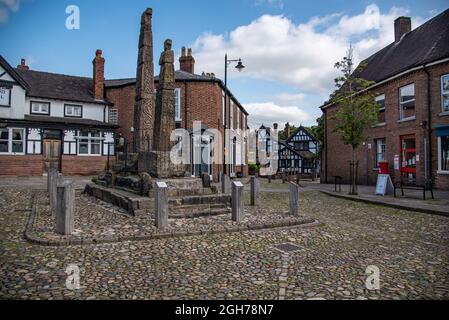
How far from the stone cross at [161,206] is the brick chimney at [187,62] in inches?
878

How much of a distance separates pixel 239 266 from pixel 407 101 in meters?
17.5

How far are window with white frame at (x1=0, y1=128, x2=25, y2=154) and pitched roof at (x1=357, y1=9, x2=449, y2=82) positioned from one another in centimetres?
2489

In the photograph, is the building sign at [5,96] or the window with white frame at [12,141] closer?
the window with white frame at [12,141]

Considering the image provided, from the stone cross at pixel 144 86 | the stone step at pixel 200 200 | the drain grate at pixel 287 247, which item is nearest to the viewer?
the drain grate at pixel 287 247

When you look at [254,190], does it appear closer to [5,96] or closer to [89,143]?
[89,143]

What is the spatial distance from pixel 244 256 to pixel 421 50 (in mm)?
18921


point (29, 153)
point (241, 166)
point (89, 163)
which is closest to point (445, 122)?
point (241, 166)

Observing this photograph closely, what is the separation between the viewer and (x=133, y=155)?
11211mm

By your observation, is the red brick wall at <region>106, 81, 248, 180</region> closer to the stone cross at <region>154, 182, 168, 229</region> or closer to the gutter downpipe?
the gutter downpipe

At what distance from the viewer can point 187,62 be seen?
27.2 meters

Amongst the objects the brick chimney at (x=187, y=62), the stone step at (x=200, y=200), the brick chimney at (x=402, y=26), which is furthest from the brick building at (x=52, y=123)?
the brick chimney at (x=402, y=26)

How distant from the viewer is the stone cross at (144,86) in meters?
11.3

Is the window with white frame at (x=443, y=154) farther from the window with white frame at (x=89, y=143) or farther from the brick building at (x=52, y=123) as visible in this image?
the window with white frame at (x=89, y=143)

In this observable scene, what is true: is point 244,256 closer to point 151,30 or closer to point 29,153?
point 151,30
